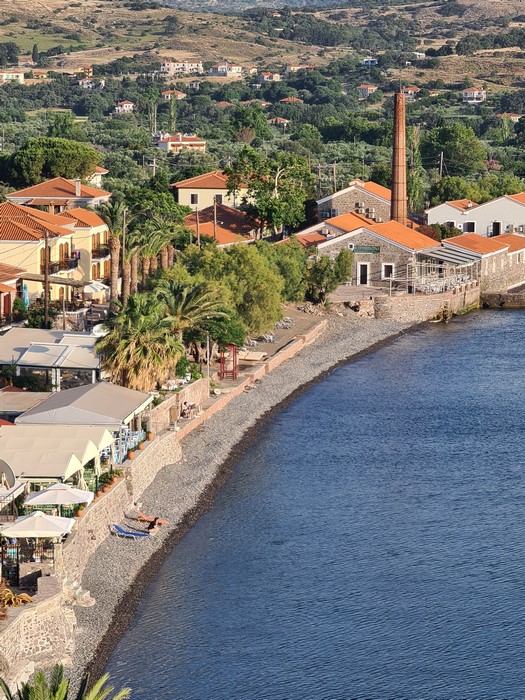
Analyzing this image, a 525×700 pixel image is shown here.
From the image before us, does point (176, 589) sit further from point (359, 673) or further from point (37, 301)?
point (37, 301)

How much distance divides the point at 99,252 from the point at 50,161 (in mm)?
28509

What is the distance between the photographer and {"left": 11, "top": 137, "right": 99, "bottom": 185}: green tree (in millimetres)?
98250

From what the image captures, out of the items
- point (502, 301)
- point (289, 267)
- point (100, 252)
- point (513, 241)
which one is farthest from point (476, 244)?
point (100, 252)

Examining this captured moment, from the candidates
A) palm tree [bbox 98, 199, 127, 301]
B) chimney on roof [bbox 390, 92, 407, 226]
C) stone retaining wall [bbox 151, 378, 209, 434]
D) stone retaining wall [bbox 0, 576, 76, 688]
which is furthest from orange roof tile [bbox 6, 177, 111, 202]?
stone retaining wall [bbox 0, 576, 76, 688]

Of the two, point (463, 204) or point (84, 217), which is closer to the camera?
point (84, 217)

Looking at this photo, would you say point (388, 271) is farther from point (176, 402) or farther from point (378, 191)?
point (176, 402)

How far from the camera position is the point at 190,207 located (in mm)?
101438

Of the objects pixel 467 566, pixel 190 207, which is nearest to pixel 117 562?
pixel 467 566

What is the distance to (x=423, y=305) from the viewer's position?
280ft

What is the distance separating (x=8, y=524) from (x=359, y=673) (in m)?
8.89

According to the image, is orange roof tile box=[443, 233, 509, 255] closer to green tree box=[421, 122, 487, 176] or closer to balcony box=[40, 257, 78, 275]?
balcony box=[40, 257, 78, 275]

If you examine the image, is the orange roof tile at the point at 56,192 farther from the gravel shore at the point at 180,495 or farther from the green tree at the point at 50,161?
the gravel shore at the point at 180,495

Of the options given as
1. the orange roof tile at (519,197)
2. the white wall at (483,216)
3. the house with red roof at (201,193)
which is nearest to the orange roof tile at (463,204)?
the white wall at (483,216)

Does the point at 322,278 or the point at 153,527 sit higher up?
the point at 322,278
